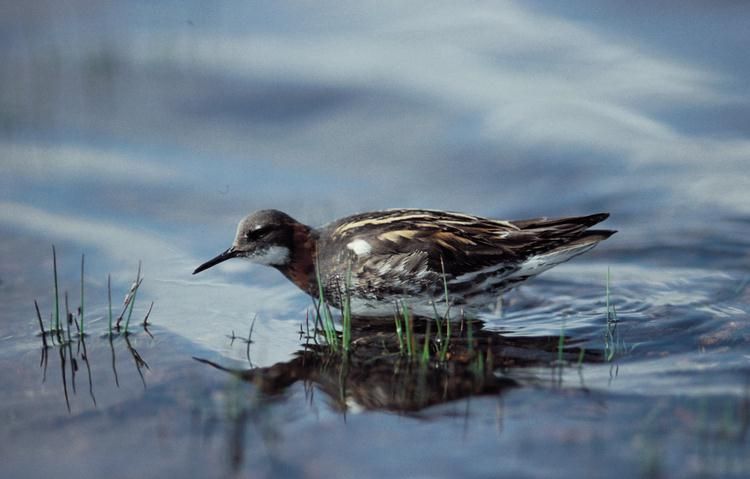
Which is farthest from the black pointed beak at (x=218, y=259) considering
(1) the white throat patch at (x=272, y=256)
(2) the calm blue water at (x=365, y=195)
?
(2) the calm blue water at (x=365, y=195)

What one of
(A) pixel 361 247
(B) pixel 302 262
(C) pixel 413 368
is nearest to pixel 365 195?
(B) pixel 302 262

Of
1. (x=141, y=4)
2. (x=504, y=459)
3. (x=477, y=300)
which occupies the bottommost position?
(x=504, y=459)

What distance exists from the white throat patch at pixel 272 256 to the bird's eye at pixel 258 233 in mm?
119

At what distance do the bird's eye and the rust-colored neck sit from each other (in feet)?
0.77

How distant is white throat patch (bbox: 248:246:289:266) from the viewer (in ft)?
28.5

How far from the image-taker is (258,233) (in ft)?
28.4

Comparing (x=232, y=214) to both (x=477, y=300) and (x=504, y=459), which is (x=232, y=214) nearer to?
(x=477, y=300)

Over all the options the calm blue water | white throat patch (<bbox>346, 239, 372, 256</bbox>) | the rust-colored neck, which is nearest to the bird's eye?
the rust-colored neck

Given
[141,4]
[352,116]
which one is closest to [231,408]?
[352,116]

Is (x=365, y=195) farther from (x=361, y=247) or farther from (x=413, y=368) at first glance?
(x=413, y=368)

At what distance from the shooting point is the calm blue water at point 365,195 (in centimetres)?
581

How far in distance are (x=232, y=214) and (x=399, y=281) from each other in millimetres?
2921

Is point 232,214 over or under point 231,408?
over

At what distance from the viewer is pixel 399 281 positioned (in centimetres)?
824
